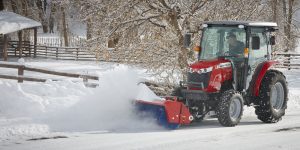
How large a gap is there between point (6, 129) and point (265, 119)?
210 inches

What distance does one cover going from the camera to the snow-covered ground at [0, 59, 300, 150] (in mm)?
8461

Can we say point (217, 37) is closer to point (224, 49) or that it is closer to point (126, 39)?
point (224, 49)

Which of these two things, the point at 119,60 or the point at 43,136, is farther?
the point at 119,60

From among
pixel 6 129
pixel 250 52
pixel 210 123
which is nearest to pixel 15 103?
pixel 6 129

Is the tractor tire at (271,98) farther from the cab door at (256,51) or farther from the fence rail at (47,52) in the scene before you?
the fence rail at (47,52)

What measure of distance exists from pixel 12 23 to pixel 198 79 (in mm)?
24937

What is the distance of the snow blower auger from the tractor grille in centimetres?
→ 59

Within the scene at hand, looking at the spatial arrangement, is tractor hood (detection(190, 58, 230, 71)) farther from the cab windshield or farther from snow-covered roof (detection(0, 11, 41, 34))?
snow-covered roof (detection(0, 11, 41, 34))

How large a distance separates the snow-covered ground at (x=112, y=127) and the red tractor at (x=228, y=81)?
10.7 inches

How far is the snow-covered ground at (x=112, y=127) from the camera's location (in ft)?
27.8

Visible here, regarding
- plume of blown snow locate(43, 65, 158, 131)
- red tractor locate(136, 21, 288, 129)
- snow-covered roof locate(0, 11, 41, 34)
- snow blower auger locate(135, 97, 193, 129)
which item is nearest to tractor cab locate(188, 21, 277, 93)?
red tractor locate(136, 21, 288, 129)

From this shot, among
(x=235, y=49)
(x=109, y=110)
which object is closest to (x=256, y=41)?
(x=235, y=49)

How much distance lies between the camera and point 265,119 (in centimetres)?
1119

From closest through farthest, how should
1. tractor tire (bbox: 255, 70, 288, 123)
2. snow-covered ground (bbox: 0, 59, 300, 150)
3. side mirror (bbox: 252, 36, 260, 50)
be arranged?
snow-covered ground (bbox: 0, 59, 300, 150), side mirror (bbox: 252, 36, 260, 50), tractor tire (bbox: 255, 70, 288, 123)
